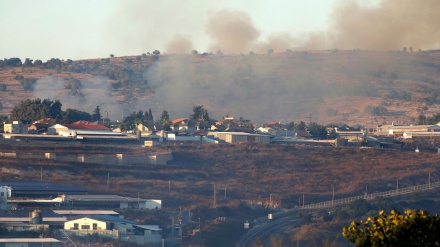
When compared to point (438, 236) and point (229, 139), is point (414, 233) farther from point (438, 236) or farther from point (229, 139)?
point (229, 139)

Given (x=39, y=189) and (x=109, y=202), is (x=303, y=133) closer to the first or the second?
(x=109, y=202)

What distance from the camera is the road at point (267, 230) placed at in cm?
9608

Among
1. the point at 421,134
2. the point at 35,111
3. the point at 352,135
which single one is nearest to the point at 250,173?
the point at 35,111

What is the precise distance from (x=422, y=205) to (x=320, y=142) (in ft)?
132

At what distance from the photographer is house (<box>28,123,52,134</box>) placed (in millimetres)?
144875

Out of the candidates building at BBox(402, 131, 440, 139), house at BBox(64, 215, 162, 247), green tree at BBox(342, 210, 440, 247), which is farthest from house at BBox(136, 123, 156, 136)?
green tree at BBox(342, 210, 440, 247)

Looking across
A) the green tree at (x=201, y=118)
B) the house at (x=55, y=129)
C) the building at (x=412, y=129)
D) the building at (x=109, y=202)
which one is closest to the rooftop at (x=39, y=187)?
the building at (x=109, y=202)

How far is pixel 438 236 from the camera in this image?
3794 centimetres

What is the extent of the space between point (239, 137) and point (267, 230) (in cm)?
5327

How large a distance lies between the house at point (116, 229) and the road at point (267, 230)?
22.5ft

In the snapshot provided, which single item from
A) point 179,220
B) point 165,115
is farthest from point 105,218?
point 165,115

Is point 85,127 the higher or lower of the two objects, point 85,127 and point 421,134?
the higher

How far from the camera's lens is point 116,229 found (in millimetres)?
92125

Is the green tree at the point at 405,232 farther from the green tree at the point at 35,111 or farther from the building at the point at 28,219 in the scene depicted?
the green tree at the point at 35,111
